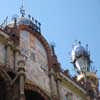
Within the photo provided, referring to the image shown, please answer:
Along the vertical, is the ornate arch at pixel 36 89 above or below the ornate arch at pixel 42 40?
below

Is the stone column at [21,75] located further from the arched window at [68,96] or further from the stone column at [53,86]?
the arched window at [68,96]

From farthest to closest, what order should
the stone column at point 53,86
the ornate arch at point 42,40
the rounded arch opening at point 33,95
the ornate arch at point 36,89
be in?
the ornate arch at point 42,40, the stone column at point 53,86, the rounded arch opening at point 33,95, the ornate arch at point 36,89

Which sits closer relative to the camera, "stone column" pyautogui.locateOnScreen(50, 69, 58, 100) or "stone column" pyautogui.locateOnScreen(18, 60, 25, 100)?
"stone column" pyautogui.locateOnScreen(18, 60, 25, 100)

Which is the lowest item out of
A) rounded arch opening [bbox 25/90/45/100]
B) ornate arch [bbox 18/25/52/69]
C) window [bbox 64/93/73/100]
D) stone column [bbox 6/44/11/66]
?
rounded arch opening [bbox 25/90/45/100]

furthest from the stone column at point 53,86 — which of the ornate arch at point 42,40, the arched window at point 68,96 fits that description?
the arched window at point 68,96

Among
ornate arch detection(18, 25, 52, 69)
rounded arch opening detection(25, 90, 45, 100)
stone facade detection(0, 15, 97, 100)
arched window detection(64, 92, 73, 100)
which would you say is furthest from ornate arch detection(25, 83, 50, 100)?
ornate arch detection(18, 25, 52, 69)

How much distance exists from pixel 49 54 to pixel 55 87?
9.83 ft

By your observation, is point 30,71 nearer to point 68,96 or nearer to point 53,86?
point 53,86

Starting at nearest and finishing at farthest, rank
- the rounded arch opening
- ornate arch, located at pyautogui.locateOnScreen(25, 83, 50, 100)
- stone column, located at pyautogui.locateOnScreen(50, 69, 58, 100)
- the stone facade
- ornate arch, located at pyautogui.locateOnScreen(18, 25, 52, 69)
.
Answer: the stone facade, ornate arch, located at pyautogui.locateOnScreen(25, 83, 50, 100), the rounded arch opening, stone column, located at pyautogui.locateOnScreen(50, 69, 58, 100), ornate arch, located at pyautogui.locateOnScreen(18, 25, 52, 69)

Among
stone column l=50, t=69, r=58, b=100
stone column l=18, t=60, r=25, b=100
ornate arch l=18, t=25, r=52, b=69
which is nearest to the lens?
stone column l=18, t=60, r=25, b=100

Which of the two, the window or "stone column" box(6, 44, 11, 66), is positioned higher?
"stone column" box(6, 44, 11, 66)

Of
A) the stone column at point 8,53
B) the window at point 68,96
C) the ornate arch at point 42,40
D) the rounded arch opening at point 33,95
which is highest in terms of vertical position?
the ornate arch at point 42,40

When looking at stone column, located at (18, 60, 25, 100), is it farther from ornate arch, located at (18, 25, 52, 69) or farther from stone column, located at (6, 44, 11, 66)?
ornate arch, located at (18, 25, 52, 69)

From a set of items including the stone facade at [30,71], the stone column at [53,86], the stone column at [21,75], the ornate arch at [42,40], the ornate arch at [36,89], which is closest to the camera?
the stone column at [21,75]
